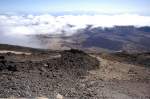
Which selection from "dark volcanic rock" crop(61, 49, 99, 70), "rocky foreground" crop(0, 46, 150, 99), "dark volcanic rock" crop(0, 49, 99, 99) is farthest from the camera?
"dark volcanic rock" crop(61, 49, 99, 70)

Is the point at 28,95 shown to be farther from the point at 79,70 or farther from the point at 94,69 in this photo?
the point at 94,69

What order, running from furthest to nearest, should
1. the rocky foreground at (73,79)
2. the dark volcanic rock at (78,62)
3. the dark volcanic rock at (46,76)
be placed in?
the dark volcanic rock at (78,62), the rocky foreground at (73,79), the dark volcanic rock at (46,76)

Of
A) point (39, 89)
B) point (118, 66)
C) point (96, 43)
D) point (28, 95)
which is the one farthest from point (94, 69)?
point (96, 43)

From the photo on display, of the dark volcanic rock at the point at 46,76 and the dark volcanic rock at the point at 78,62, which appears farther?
the dark volcanic rock at the point at 78,62

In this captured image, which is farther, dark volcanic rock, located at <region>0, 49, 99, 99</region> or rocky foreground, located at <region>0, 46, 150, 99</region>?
rocky foreground, located at <region>0, 46, 150, 99</region>

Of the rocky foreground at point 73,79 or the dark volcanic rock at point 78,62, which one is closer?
the rocky foreground at point 73,79

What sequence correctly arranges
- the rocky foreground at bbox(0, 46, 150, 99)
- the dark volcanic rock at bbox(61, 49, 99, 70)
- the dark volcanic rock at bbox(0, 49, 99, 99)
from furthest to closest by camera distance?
the dark volcanic rock at bbox(61, 49, 99, 70)
the rocky foreground at bbox(0, 46, 150, 99)
the dark volcanic rock at bbox(0, 49, 99, 99)

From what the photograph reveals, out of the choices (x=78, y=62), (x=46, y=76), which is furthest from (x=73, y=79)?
(x=78, y=62)

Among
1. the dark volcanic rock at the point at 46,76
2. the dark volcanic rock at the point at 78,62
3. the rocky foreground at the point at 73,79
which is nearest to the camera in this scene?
the dark volcanic rock at the point at 46,76

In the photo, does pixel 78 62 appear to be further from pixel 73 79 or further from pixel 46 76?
pixel 46 76
